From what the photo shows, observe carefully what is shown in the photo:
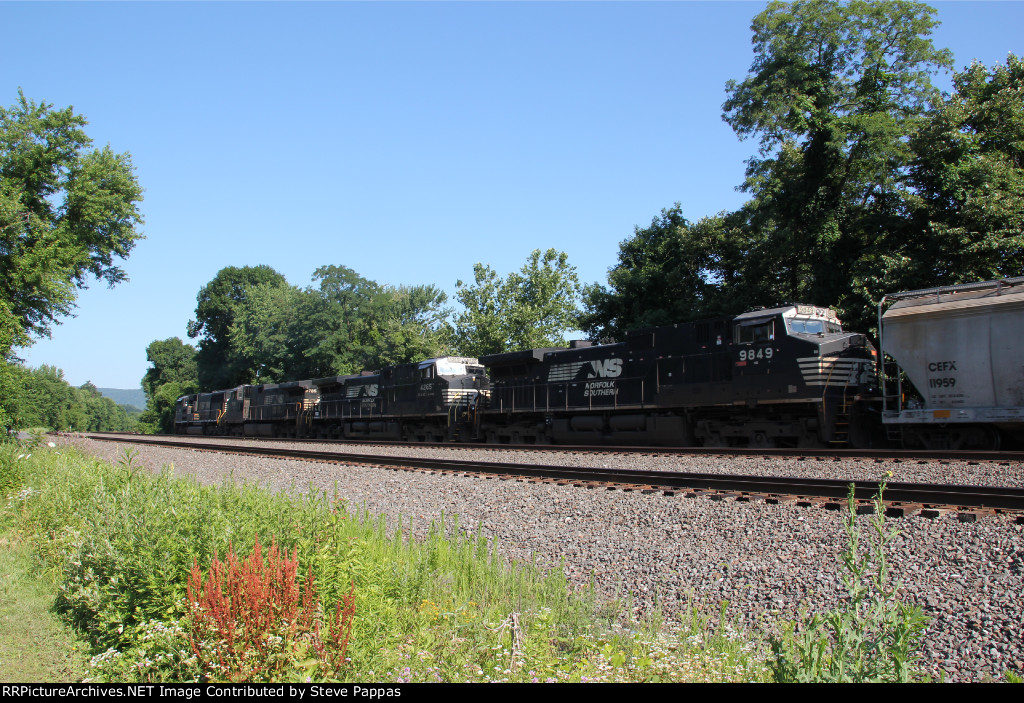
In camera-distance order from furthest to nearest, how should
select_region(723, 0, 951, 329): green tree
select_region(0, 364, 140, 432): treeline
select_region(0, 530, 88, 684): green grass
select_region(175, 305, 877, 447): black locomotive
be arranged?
select_region(723, 0, 951, 329): green tree → select_region(0, 364, 140, 432): treeline → select_region(175, 305, 877, 447): black locomotive → select_region(0, 530, 88, 684): green grass

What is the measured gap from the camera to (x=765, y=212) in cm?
2903

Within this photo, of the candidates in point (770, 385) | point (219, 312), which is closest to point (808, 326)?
point (770, 385)

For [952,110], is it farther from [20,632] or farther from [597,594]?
[20,632]

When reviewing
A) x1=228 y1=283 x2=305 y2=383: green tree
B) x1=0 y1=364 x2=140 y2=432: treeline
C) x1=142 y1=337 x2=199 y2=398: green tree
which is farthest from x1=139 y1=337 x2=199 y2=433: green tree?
x1=228 y1=283 x2=305 y2=383: green tree

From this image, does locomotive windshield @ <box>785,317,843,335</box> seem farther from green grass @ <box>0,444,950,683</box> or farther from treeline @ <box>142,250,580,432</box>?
treeline @ <box>142,250,580,432</box>

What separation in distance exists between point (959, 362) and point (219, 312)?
266 ft

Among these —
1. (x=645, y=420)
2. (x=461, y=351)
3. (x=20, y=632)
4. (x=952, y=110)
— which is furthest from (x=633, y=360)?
(x=461, y=351)

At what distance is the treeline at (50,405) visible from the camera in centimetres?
1967

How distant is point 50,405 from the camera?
8231 cm

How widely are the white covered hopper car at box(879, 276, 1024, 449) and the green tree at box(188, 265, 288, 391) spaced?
7006 centimetres

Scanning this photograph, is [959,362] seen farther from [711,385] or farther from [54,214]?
[54,214]

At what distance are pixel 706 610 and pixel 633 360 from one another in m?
14.5

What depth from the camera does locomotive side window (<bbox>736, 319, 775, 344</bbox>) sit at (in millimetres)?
16547

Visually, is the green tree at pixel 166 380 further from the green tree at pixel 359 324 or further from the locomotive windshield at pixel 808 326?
the locomotive windshield at pixel 808 326
